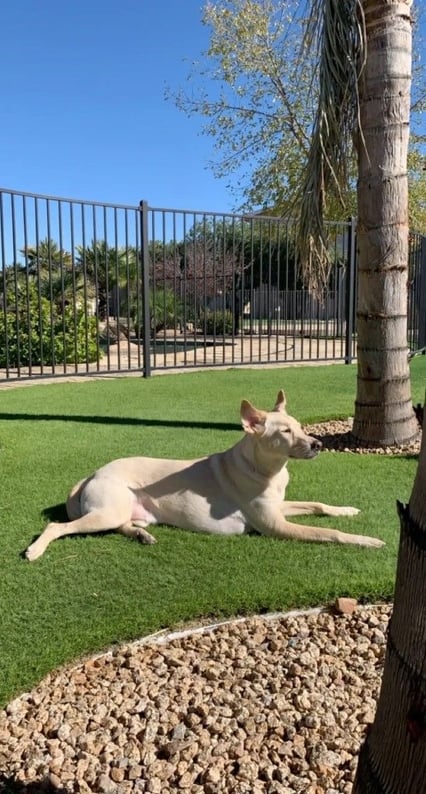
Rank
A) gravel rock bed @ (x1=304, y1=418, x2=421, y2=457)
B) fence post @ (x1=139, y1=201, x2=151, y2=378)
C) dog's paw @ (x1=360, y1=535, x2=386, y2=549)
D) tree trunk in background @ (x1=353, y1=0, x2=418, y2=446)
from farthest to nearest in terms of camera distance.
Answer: fence post @ (x1=139, y1=201, x2=151, y2=378) → gravel rock bed @ (x1=304, y1=418, x2=421, y2=457) → tree trunk in background @ (x1=353, y1=0, x2=418, y2=446) → dog's paw @ (x1=360, y1=535, x2=386, y2=549)

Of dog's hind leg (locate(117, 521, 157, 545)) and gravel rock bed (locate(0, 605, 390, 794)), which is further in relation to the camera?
dog's hind leg (locate(117, 521, 157, 545))

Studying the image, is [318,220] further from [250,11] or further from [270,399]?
[250,11]

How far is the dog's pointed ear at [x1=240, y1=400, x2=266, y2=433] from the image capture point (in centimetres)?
370

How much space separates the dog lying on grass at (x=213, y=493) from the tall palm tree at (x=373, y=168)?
206cm

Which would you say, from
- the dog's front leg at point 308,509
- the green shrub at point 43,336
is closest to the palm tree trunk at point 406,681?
the dog's front leg at point 308,509

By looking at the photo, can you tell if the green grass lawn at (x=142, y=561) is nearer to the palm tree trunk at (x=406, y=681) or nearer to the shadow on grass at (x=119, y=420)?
the shadow on grass at (x=119, y=420)

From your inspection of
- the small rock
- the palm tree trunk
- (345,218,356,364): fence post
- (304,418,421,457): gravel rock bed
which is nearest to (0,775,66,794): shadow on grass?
the palm tree trunk

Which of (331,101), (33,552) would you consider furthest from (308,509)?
(331,101)

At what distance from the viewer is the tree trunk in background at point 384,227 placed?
207 inches

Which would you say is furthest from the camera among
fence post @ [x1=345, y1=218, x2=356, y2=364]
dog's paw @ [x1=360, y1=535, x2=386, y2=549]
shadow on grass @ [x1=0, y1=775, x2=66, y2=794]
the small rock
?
fence post @ [x1=345, y1=218, x2=356, y2=364]

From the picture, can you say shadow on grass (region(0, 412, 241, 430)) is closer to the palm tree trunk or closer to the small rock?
the small rock

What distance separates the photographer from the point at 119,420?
24.0 feet

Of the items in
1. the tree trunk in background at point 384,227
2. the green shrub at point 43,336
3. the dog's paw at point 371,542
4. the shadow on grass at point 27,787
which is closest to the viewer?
the shadow on grass at point 27,787

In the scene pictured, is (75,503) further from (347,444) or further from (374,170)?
(374,170)
